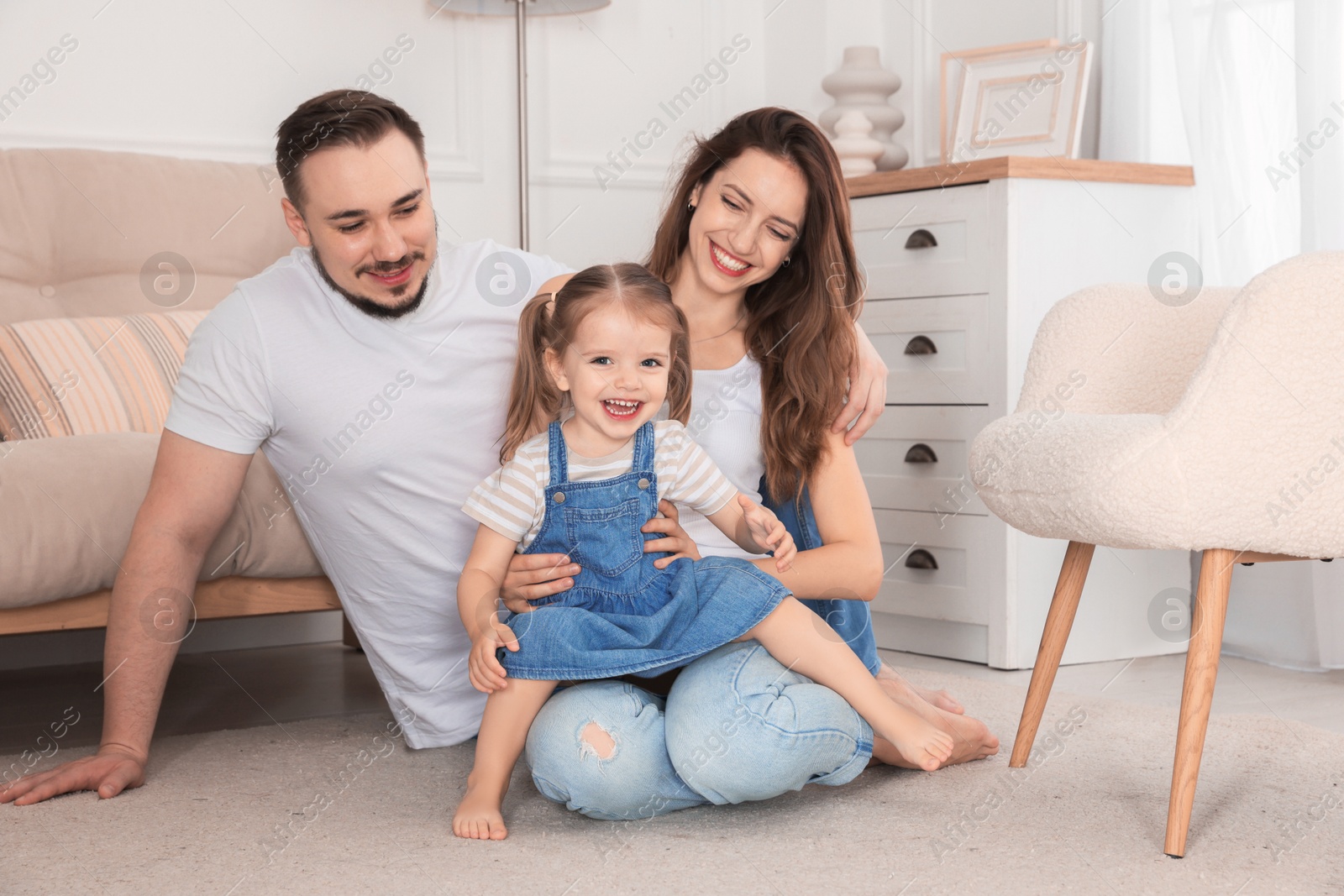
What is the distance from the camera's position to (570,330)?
4.15 ft

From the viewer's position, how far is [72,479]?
143cm

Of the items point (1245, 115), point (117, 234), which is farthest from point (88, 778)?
point (1245, 115)

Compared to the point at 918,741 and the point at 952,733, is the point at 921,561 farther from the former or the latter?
the point at 918,741

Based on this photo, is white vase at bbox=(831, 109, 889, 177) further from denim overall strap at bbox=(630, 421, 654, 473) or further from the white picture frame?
denim overall strap at bbox=(630, 421, 654, 473)

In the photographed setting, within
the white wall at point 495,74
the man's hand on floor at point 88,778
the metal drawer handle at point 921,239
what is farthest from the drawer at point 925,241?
the man's hand on floor at point 88,778

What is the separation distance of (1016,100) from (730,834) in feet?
5.53

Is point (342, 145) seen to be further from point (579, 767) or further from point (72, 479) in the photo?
point (579, 767)

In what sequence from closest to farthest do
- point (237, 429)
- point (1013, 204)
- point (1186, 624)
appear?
point (237, 429), point (1013, 204), point (1186, 624)

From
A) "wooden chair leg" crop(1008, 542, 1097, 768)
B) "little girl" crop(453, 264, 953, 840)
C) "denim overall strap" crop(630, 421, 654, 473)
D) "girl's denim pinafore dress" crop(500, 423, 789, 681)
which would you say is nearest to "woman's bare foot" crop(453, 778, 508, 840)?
"little girl" crop(453, 264, 953, 840)

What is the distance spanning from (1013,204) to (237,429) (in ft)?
4.21

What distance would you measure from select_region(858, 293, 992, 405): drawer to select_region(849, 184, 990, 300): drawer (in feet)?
0.08

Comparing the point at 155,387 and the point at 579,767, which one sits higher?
the point at 155,387

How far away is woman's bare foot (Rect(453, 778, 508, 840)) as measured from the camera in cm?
118

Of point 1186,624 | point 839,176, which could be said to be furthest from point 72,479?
point 1186,624
